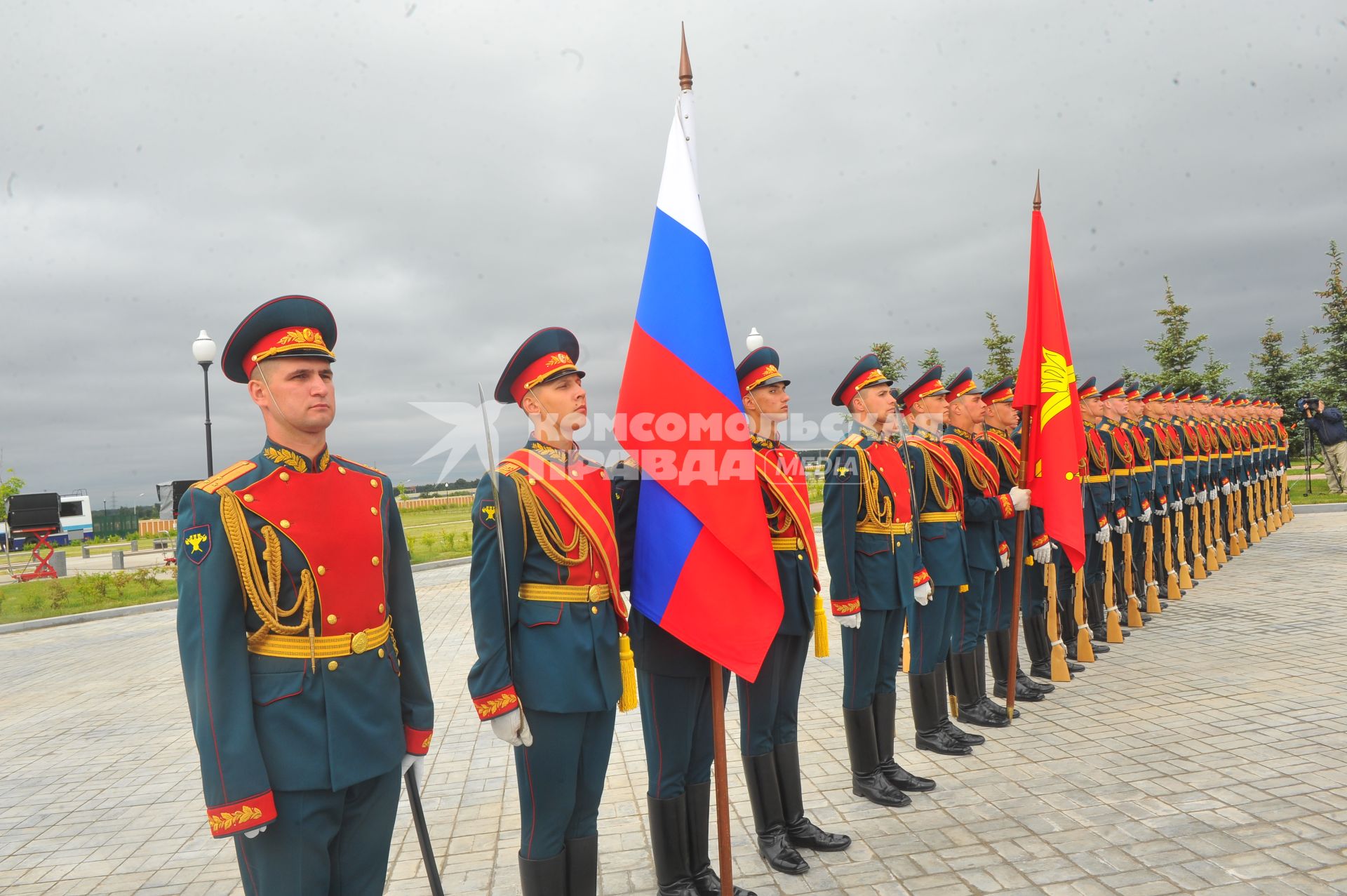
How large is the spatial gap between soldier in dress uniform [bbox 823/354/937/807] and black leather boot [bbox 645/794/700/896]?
4.61ft

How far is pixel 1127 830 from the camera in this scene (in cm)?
393

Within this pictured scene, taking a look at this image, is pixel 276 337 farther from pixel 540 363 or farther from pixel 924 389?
pixel 924 389

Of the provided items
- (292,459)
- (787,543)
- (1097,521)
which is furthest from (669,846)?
(1097,521)

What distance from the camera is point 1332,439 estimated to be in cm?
2072

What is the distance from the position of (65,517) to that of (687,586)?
50.1 meters

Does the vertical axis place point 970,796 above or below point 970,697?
below

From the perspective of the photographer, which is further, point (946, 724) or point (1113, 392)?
point (1113, 392)

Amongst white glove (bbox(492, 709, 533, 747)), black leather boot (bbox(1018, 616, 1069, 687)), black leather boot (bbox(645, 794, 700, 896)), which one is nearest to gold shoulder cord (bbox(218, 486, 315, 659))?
white glove (bbox(492, 709, 533, 747))

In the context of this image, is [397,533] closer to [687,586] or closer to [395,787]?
[395,787]

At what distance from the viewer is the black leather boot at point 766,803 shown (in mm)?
3838

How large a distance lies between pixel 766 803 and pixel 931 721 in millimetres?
1815

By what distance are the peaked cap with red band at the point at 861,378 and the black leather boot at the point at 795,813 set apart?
6.72ft

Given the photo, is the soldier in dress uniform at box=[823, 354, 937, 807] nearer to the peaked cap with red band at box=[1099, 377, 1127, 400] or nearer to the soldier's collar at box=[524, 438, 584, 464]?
the soldier's collar at box=[524, 438, 584, 464]

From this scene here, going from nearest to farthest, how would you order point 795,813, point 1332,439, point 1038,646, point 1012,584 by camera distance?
point 795,813 < point 1012,584 < point 1038,646 < point 1332,439
